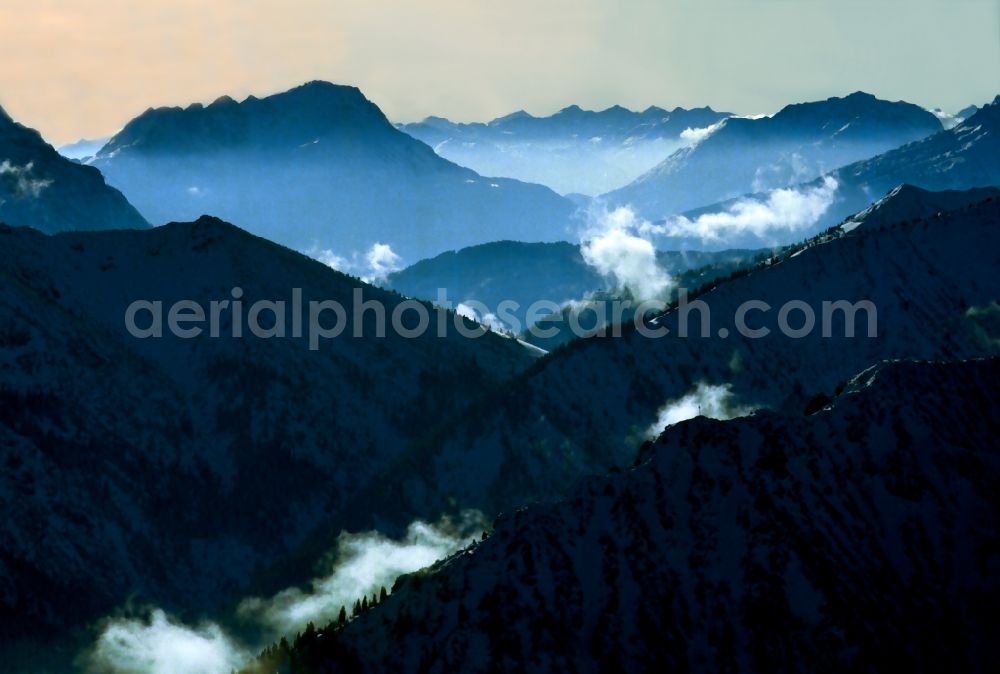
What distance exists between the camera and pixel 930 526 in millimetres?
196750

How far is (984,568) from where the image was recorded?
192125mm

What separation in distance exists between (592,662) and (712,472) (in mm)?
35066

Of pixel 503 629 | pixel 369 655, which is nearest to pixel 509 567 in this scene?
pixel 503 629

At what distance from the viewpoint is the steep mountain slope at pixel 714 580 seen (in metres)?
174

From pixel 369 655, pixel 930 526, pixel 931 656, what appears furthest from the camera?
pixel 930 526

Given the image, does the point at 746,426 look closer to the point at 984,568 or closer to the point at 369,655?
the point at 984,568

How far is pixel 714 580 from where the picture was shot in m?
182

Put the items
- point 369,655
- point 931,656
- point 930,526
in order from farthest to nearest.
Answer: point 930,526
point 931,656
point 369,655

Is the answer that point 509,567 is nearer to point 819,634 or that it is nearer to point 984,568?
point 819,634

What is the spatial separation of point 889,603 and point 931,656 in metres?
9.32

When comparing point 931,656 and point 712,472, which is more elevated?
point 712,472

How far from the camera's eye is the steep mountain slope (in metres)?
174

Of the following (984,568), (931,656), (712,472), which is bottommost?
(931,656)

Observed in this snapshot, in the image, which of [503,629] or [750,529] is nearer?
[503,629]
